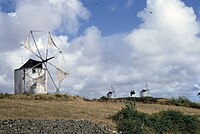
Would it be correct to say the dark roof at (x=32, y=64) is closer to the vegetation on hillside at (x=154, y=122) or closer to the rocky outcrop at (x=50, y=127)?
the vegetation on hillside at (x=154, y=122)

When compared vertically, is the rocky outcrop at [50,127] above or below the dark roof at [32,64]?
below

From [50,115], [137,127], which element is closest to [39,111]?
[50,115]

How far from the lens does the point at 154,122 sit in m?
27.8

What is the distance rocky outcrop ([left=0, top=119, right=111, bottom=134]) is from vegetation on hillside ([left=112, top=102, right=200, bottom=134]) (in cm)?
169

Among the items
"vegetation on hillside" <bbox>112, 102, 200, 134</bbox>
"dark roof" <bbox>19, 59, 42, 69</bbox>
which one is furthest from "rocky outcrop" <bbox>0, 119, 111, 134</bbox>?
"dark roof" <bbox>19, 59, 42, 69</bbox>

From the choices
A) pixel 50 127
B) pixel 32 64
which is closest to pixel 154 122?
pixel 50 127

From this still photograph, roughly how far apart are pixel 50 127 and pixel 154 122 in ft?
23.9

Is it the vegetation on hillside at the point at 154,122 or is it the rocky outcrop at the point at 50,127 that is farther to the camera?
the vegetation on hillside at the point at 154,122

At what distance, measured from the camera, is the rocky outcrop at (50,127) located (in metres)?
22.4

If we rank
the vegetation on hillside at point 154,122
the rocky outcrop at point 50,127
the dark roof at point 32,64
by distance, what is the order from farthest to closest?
1. the dark roof at point 32,64
2. the vegetation on hillside at point 154,122
3. the rocky outcrop at point 50,127

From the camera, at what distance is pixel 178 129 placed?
29094mm

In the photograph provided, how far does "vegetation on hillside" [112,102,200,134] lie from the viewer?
25.6 meters

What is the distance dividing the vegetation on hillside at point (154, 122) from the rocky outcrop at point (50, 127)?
5.53 ft

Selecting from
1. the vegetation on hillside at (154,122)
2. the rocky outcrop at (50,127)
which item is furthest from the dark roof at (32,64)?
the rocky outcrop at (50,127)
